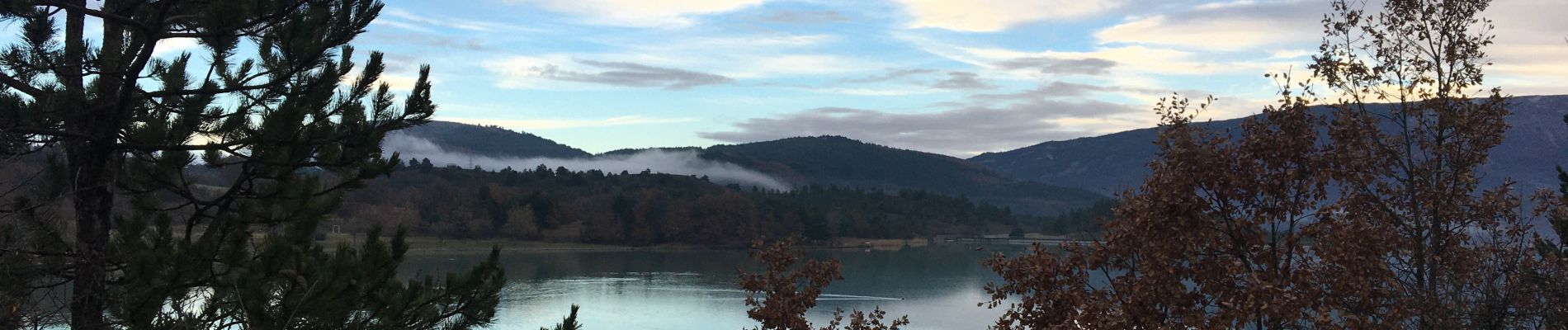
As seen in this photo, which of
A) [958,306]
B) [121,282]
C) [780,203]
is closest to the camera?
[121,282]

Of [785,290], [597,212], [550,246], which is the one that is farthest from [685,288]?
[785,290]

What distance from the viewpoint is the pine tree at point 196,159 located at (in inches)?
292

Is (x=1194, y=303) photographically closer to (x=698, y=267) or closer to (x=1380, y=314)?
(x=1380, y=314)

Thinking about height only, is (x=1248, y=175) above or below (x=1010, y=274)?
above

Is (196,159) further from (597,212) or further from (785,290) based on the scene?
(597,212)

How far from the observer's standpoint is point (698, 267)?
2987 inches

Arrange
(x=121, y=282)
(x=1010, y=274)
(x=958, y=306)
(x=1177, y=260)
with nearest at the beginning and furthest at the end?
(x=121, y=282) < (x=1177, y=260) < (x=1010, y=274) < (x=958, y=306)

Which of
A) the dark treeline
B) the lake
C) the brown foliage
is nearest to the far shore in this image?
the dark treeline

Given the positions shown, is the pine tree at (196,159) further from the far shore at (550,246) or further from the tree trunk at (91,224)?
the far shore at (550,246)

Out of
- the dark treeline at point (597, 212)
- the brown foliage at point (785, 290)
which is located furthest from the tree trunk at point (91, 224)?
the dark treeline at point (597, 212)

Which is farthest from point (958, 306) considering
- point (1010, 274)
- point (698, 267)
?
point (1010, 274)

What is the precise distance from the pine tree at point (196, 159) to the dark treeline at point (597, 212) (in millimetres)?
76316

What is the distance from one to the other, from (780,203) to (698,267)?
37396 mm

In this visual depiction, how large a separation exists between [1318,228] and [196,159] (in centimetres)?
800
